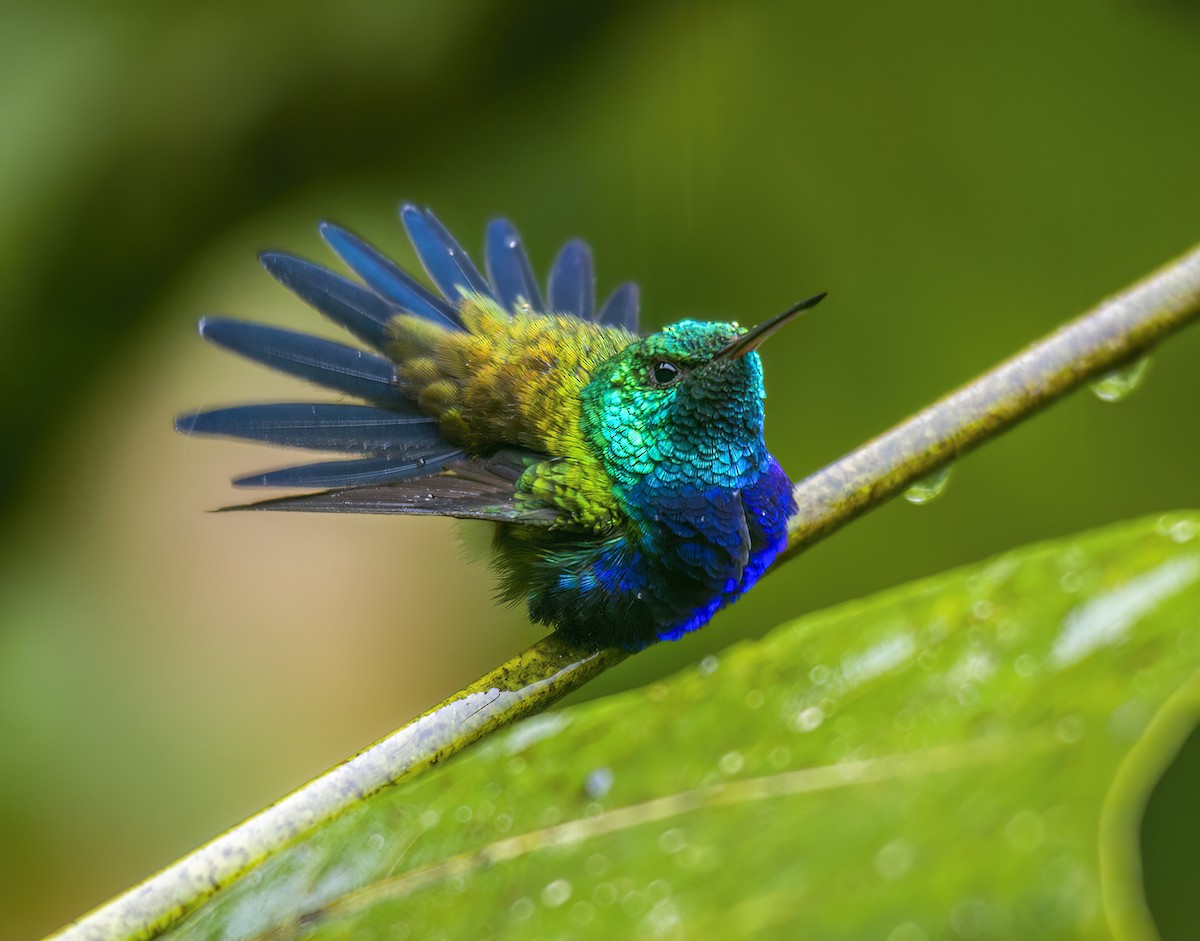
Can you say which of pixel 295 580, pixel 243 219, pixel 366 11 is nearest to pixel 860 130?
pixel 366 11

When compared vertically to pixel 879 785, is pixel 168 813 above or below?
below

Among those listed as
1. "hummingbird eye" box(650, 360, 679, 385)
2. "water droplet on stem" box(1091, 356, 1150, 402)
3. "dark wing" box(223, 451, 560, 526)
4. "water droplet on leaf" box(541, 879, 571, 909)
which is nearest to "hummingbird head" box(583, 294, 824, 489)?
"hummingbird eye" box(650, 360, 679, 385)

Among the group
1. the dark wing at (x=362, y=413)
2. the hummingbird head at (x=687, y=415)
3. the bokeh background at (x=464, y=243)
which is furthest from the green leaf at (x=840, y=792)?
the bokeh background at (x=464, y=243)

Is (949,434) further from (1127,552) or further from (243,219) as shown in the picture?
(243,219)

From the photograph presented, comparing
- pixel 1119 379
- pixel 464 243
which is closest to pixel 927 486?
pixel 1119 379

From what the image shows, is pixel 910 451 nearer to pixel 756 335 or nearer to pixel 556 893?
pixel 756 335

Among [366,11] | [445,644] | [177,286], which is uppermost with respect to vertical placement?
[366,11]

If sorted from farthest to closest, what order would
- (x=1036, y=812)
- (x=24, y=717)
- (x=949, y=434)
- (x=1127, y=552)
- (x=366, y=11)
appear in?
(x=366, y=11) < (x=24, y=717) < (x=949, y=434) < (x=1127, y=552) < (x=1036, y=812)
